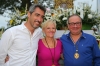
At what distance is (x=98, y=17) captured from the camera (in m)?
3.54

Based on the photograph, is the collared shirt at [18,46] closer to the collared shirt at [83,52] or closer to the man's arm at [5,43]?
the man's arm at [5,43]

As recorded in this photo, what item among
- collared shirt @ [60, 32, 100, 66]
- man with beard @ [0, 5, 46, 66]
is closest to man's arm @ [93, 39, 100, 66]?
collared shirt @ [60, 32, 100, 66]

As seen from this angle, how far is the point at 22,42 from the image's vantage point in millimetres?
2807

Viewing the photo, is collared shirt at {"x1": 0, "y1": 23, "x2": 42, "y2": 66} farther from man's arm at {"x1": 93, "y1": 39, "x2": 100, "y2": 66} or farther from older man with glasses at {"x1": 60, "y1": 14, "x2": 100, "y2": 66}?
man's arm at {"x1": 93, "y1": 39, "x2": 100, "y2": 66}

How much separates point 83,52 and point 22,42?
76 centimetres

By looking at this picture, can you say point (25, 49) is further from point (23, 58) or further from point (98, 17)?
point (98, 17)

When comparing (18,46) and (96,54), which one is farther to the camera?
(96,54)

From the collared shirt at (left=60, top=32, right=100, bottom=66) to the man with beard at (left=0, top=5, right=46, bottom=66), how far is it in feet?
1.36

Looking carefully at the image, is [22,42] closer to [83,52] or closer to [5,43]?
[5,43]

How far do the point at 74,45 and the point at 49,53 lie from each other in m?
0.34

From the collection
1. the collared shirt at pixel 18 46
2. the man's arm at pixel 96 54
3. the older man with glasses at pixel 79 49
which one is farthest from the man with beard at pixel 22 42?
the man's arm at pixel 96 54

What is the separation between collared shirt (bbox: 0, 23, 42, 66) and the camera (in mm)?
2781

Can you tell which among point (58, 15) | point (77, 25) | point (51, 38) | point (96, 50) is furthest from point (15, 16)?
point (96, 50)

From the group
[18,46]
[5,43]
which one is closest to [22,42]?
[18,46]
